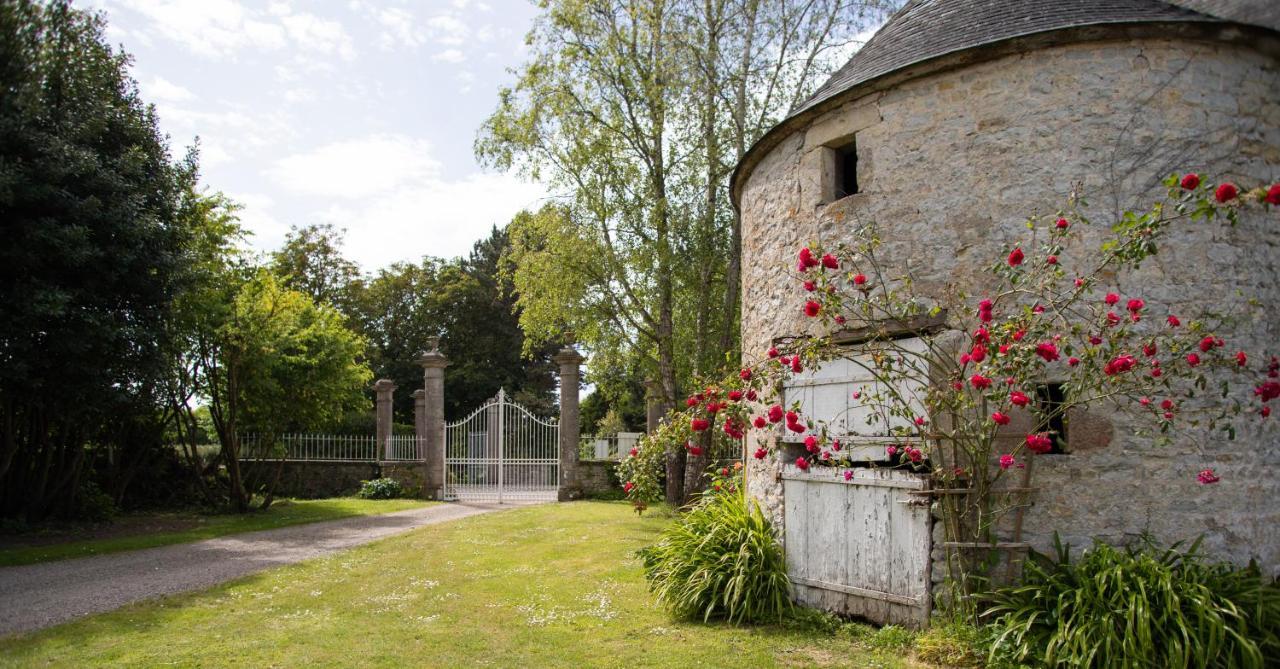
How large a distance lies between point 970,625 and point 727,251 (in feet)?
35.2

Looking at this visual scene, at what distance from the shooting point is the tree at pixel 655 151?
15789mm

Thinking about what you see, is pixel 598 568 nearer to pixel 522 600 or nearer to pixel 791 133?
pixel 522 600

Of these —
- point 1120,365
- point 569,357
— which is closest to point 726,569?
point 1120,365

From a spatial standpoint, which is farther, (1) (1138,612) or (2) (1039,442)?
(2) (1039,442)

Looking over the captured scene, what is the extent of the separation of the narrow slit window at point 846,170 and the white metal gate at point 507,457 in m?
12.5

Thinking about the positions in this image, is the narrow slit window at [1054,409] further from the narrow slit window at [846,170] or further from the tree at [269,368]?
the tree at [269,368]

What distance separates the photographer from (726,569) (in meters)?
7.31

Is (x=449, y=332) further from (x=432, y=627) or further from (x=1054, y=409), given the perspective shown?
(x=1054, y=409)

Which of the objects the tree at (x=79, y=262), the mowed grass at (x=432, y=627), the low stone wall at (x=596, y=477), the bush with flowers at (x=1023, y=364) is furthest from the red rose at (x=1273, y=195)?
the low stone wall at (x=596, y=477)

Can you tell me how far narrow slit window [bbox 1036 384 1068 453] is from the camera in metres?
5.96

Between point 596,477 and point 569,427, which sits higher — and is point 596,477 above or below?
below

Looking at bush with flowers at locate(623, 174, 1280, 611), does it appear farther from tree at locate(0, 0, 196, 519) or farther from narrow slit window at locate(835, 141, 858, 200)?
tree at locate(0, 0, 196, 519)

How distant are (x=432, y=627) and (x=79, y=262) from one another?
7158mm

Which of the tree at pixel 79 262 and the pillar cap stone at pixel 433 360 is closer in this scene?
the tree at pixel 79 262
